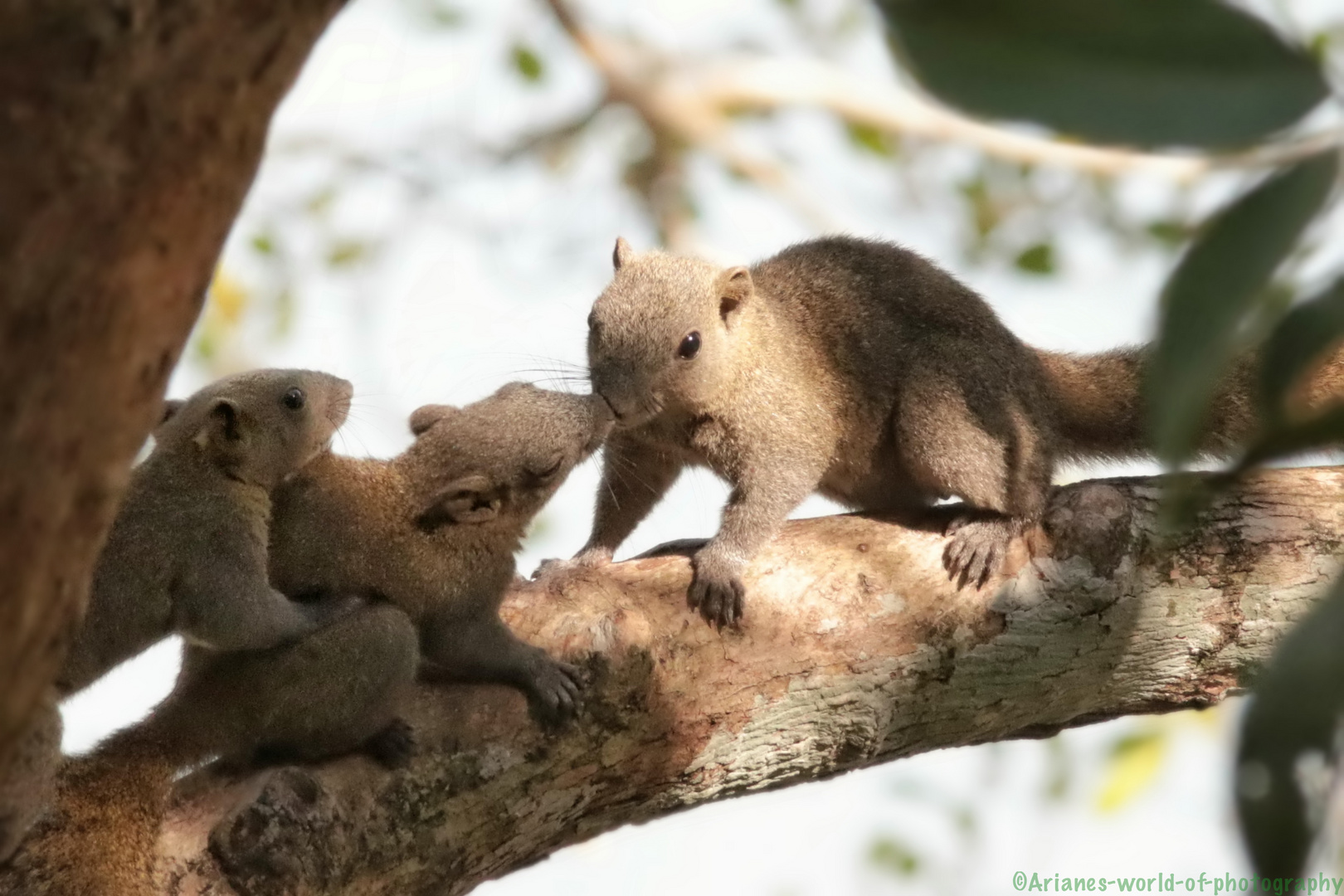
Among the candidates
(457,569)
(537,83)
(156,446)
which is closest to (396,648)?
(457,569)

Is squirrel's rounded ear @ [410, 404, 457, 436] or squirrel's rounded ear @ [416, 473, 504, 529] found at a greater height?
squirrel's rounded ear @ [410, 404, 457, 436]

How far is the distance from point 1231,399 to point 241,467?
12.9 feet

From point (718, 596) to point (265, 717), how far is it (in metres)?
1.59

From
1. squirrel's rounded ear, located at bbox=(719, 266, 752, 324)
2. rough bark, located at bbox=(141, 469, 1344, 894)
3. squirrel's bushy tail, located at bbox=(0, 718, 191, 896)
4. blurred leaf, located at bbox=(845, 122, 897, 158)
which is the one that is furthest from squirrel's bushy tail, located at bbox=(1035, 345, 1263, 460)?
squirrel's bushy tail, located at bbox=(0, 718, 191, 896)

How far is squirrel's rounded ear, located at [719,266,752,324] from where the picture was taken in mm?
6273

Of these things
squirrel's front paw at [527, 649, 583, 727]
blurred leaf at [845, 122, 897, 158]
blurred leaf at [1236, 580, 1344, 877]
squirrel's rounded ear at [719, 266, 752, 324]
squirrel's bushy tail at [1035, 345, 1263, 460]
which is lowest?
blurred leaf at [1236, 580, 1344, 877]

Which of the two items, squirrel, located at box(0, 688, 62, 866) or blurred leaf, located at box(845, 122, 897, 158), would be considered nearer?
squirrel, located at box(0, 688, 62, 866)

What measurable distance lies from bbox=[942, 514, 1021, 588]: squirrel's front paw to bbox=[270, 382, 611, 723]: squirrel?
1461mm

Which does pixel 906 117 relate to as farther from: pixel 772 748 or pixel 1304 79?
pixel 1304 79

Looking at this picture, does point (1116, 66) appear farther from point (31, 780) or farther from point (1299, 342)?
point (31, 780)

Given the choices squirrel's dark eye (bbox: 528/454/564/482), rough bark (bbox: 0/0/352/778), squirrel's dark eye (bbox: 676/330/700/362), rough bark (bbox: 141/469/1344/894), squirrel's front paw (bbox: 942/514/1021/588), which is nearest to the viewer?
rough bark (bbox: 0/0/352/778)

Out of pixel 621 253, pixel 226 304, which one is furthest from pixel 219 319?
pixel 621 253

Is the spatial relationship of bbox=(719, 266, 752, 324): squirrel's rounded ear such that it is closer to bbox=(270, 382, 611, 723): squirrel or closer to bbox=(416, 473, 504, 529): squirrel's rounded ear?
bbox=(270, 382, 611, 723): squirrel

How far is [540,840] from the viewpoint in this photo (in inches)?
174
